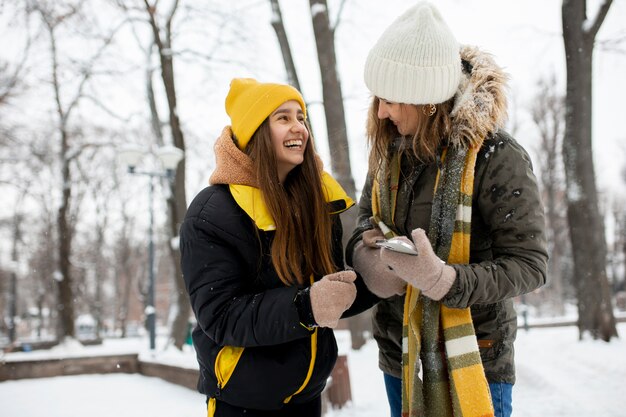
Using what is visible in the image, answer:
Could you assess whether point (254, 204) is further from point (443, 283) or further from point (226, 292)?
point (443, 283)

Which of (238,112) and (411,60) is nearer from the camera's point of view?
(411,60)

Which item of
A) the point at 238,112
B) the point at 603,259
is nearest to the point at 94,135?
the point at 603,259

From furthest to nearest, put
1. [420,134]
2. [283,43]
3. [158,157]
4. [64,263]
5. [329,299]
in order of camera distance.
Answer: [64,263], [158,157], [283,43], [420,134], [329,299]

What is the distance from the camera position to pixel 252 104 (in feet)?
7.25

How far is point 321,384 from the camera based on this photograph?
2145mm

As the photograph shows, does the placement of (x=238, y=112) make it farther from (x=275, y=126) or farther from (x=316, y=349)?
(x=316, y=349)

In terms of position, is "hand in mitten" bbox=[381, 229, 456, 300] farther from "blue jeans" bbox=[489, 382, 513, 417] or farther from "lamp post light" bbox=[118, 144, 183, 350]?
"lamp post light" bbox=[118, 144, 183, 350]

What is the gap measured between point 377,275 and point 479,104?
2.46 ft

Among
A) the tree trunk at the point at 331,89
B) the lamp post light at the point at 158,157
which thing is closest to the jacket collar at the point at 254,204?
the tree trunk at the point at 331,89

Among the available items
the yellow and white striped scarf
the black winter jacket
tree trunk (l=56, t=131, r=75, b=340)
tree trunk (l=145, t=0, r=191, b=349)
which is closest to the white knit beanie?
the yellow and white striped scarf

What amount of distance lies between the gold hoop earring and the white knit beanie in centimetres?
4

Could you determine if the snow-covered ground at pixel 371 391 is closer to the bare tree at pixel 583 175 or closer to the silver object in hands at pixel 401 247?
the bare tree at pixel 583 175

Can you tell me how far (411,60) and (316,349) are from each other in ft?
3.90

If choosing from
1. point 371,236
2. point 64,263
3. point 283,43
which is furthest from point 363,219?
point 64,263
